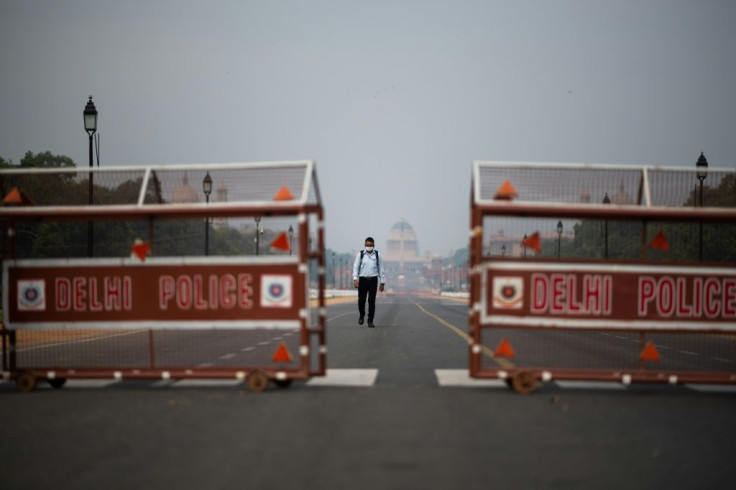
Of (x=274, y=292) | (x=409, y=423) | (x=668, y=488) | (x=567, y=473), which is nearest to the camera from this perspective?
(x=668, y=488)

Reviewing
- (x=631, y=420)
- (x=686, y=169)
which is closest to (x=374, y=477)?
(x=631, y=420)

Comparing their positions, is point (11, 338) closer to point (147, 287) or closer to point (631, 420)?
point (147, 287)

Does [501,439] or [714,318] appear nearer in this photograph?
[501,439]

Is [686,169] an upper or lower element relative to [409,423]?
upper

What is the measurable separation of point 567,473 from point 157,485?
9.02 feet

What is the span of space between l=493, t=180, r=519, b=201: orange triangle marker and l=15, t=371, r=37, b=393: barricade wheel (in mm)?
5955

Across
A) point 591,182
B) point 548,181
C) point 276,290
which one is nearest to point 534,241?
point 548,181

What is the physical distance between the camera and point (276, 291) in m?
10.6

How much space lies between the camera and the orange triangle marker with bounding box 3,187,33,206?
1156 cm

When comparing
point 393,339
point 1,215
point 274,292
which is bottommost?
point 393,339

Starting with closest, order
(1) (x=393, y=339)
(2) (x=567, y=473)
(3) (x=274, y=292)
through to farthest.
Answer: (2) (x=567, y=473) < (3) (x=274, y=292) < (1) (x=393, y=339)

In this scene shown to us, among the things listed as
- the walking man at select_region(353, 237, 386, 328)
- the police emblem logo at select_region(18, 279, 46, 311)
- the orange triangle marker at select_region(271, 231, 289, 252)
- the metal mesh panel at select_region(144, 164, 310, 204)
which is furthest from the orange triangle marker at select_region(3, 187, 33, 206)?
the walking man at select_region(353, 237, 386, 328)

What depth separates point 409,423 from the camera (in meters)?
8.22

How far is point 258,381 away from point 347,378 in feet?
5.27
